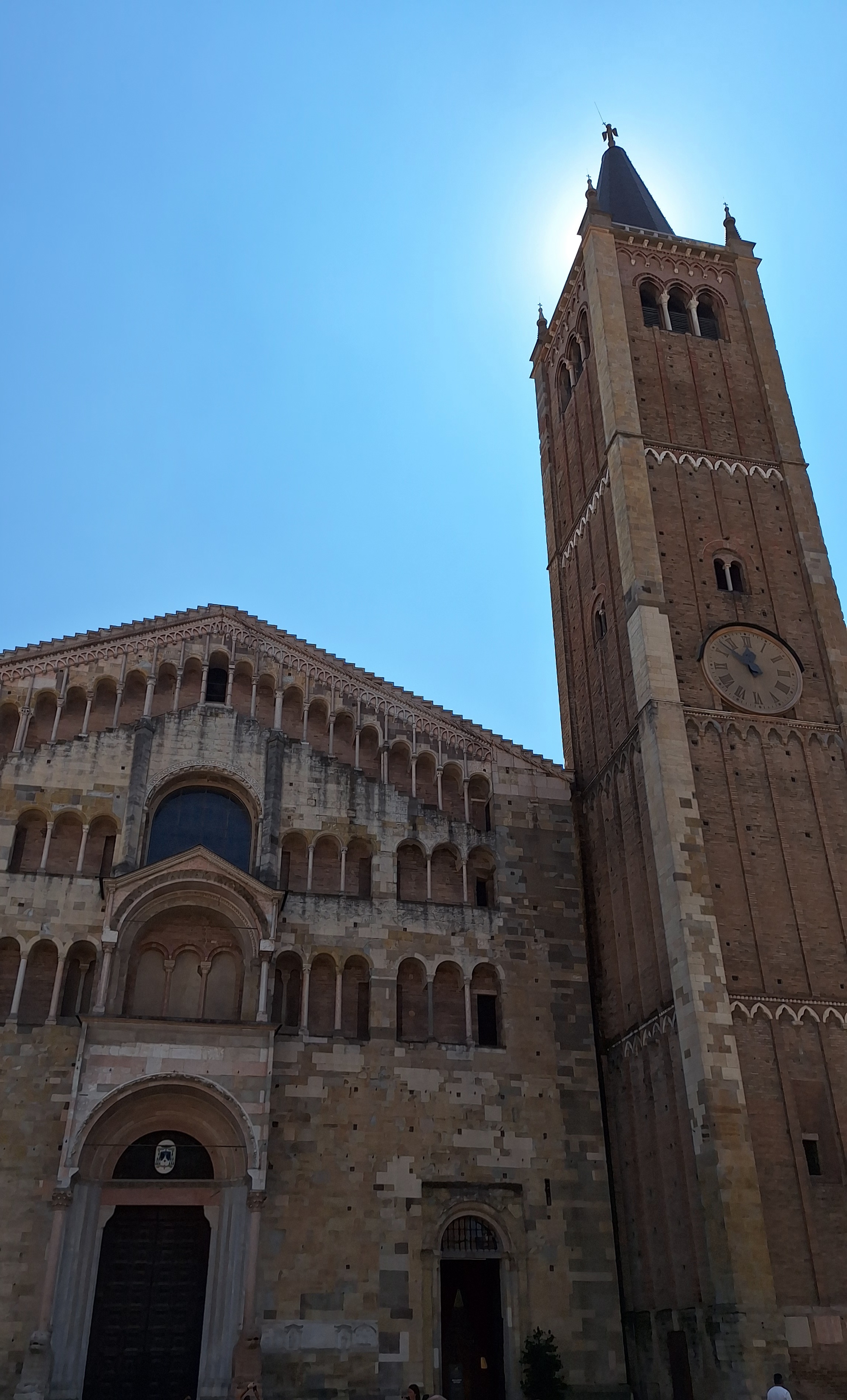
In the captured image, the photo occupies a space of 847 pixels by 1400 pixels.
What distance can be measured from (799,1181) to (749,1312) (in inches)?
95.7

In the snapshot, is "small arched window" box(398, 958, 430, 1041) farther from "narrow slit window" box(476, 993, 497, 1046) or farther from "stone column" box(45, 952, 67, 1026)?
"stone column" box(45, 952, 67, 1026)

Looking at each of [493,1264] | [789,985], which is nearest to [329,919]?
[493,1264]

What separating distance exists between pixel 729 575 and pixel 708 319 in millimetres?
9749

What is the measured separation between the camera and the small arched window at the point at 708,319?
3177 cm

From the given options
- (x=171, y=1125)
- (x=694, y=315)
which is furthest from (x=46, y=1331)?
(x=694, y=315)

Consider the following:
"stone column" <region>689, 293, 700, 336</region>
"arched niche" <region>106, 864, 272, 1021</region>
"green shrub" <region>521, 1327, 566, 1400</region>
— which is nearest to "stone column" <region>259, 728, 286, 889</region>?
"arched niche" <region>106, 864, 272, 1021</region>

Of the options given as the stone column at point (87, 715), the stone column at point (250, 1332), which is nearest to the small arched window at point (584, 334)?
the stone column at point (87, 715)

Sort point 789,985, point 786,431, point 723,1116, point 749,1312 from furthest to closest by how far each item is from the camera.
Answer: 1. point 786,431
2. point 789,985
3. point 723,1116
4. point 749,1312

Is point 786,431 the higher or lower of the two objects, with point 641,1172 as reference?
higher

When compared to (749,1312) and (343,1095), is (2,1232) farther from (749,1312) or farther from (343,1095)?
(749,1312)

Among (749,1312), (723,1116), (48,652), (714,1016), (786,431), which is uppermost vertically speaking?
(786,431)

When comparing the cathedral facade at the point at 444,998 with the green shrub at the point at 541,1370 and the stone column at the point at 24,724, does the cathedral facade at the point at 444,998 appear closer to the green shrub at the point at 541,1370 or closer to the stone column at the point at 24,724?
the stone column at the point at 24,724

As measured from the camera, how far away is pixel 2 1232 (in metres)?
19.3

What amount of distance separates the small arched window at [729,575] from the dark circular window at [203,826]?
12221mm
